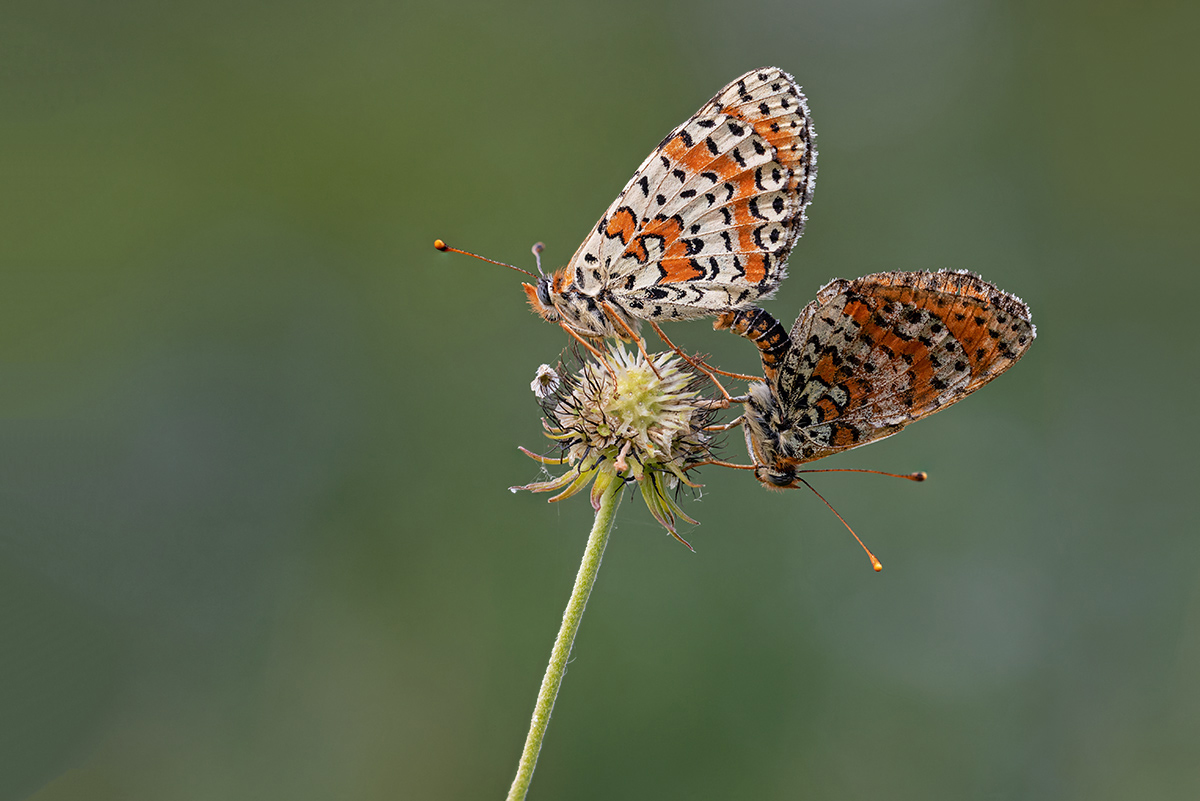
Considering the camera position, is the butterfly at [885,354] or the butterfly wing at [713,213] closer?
the butterfly at [885,354]

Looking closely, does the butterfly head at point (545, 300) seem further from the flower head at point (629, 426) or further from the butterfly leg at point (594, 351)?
the flower head at point (629, 426)

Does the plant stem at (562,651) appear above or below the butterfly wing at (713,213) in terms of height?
below

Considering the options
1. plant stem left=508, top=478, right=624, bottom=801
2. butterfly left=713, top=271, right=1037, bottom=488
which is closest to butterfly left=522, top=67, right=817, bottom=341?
butterfly left=713, top=271, right=1037, bottom=488

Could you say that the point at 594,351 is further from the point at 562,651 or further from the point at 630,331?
the point at 562,651

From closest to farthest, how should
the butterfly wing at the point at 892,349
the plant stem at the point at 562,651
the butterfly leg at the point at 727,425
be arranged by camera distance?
the plant stem at the point at 562,651
the butterfly wing at the point at 892,349
the butterfly leg at the point at 727,425

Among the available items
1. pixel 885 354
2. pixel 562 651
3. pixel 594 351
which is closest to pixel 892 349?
pixel 885 354

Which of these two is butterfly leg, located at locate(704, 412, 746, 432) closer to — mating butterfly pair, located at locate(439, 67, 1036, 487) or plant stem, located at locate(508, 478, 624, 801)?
mating butterfly pair, located at locate(439, 67, 1036, 487)

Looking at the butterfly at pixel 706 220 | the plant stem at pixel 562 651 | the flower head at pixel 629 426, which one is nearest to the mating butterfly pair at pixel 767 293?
the butterfly at pixel 706 220
